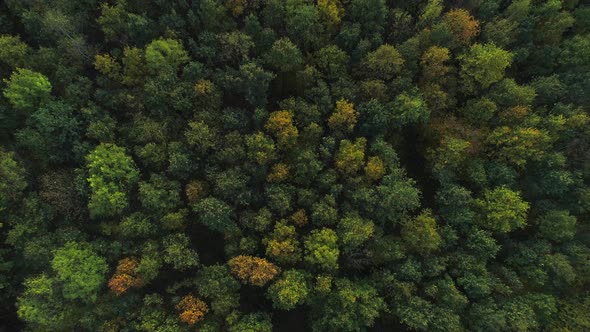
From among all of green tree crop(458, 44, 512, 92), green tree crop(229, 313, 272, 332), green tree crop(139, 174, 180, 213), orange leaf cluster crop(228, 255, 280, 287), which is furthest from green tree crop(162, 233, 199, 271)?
green tree crop(458, 44, 512, 92)

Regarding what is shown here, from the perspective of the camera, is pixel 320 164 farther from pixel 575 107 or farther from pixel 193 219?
pixel 575 107

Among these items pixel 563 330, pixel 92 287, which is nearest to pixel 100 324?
pixel 92 287

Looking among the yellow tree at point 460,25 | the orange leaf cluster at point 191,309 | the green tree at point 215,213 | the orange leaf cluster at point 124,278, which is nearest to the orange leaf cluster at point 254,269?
the green tree at point 215,213

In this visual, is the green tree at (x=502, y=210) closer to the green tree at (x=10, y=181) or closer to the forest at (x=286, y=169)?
the forest at (x=286, y=169)

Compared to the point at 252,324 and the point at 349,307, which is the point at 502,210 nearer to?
the point at 349,307

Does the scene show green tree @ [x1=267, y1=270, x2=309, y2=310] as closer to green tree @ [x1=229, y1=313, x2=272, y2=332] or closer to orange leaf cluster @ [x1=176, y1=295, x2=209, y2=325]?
green tree @ [x1=229, y1=313, x2=272, y2=332]

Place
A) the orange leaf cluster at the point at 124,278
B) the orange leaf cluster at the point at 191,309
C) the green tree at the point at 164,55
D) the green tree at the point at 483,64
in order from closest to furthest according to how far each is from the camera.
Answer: the orange leaf cluster at the point at 191,309 < the orange leaf cluster at the point at 124,278 < the green tree at the point at 164,55 < the green tree at the point at 483,64

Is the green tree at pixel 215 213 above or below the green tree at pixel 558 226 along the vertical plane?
below
